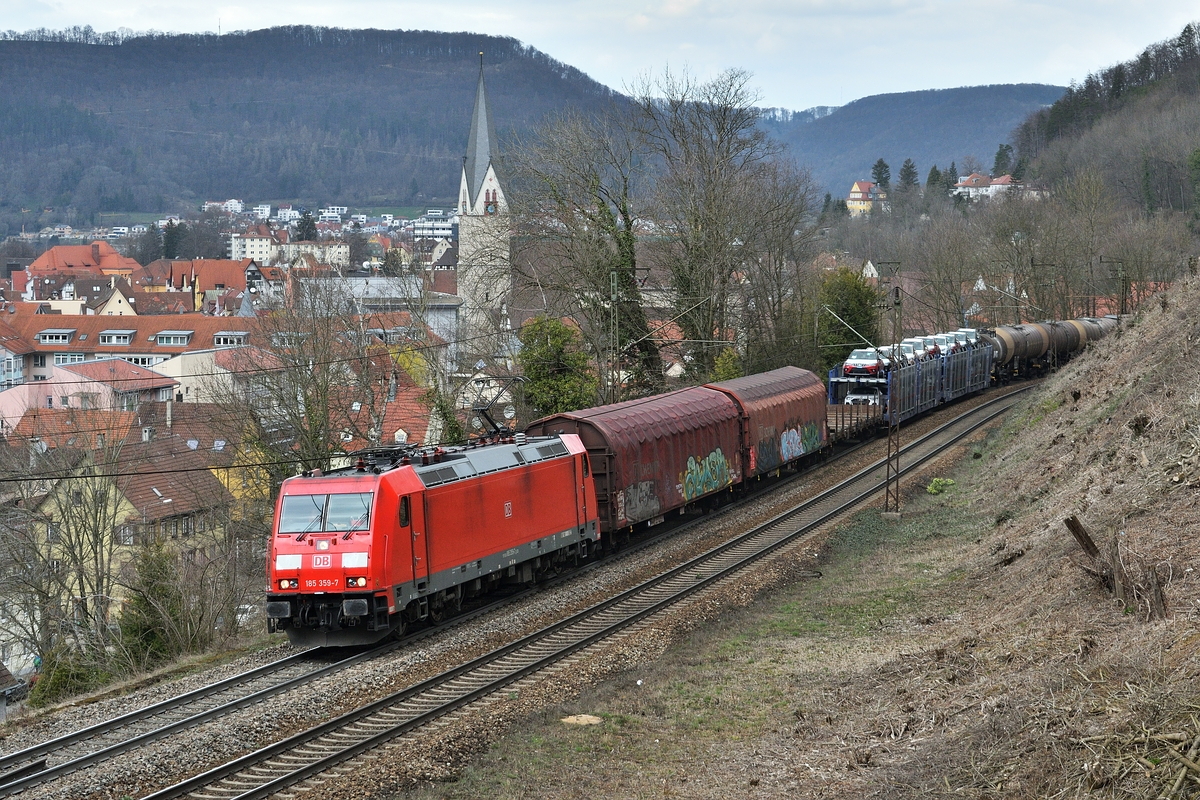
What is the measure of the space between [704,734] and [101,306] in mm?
150052

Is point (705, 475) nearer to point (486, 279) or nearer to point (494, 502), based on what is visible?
point (494, 502)

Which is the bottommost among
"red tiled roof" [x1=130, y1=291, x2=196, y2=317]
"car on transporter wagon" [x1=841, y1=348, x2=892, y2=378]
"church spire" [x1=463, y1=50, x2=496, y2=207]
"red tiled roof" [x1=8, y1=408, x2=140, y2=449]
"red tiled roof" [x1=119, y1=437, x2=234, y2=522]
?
"red tiled roof" [x1=119, y1=437, x2=234, y2=522]

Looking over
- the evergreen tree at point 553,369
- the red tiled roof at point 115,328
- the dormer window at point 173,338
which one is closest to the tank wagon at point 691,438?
the evergreen tree at point 553,369

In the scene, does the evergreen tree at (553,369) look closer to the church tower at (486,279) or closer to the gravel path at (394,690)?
the church tower at (486,279)

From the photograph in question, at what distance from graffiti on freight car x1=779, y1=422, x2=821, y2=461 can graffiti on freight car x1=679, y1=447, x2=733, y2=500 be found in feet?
14.8

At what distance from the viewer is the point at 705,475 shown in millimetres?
31500

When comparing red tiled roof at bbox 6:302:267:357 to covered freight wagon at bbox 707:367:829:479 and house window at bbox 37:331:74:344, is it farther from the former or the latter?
covered freight wagon at bbox 707:367:829:479

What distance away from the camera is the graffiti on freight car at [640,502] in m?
27.2

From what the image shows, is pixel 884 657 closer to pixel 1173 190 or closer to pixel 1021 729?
pixel 1021 729

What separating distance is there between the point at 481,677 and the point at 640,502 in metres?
11.2

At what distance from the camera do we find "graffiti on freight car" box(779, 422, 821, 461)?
37219 mm

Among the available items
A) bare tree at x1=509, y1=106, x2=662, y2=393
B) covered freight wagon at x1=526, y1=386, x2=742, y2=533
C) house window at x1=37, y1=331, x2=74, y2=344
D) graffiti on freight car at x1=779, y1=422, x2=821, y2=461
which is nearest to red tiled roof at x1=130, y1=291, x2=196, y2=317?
house window at x1=37, y1=331, x2=74, y2=344

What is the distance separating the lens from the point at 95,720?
15234mm

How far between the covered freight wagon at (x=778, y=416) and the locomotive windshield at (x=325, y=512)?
1762 centimetres
